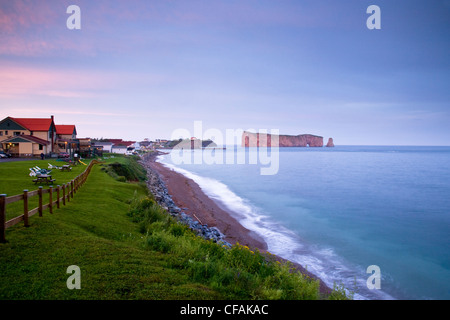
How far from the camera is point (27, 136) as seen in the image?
4559 cm

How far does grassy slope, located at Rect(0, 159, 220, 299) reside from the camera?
5.57m

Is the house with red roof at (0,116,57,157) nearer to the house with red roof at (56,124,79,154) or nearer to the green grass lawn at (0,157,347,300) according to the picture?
the house with red roof at (56,124,79,154)

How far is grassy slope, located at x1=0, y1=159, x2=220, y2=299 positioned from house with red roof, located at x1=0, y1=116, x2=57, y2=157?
144ft

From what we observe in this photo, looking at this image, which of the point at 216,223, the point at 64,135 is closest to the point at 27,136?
the point at 64,135

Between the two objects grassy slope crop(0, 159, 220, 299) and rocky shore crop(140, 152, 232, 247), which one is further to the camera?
rocky shore crop(140, 152, 232, 247)

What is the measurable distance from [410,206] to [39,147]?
193ft

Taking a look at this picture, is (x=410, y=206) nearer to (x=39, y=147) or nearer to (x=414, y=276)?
(x=414, y=276)

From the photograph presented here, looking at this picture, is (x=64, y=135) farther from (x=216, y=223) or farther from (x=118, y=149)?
(x=216, y=223)

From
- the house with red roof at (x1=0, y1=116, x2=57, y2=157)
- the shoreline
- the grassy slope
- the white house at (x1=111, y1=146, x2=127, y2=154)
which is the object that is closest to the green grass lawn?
the grassy slope

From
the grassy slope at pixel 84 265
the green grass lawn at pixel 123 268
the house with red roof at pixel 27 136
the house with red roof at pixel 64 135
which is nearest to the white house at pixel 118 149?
the house with red roof at pixel 64 135

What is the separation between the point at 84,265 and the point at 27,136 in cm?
5044

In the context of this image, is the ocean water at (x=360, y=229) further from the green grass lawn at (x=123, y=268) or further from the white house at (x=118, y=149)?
the white house at (x=118, y=149)

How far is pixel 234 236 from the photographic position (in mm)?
19375
